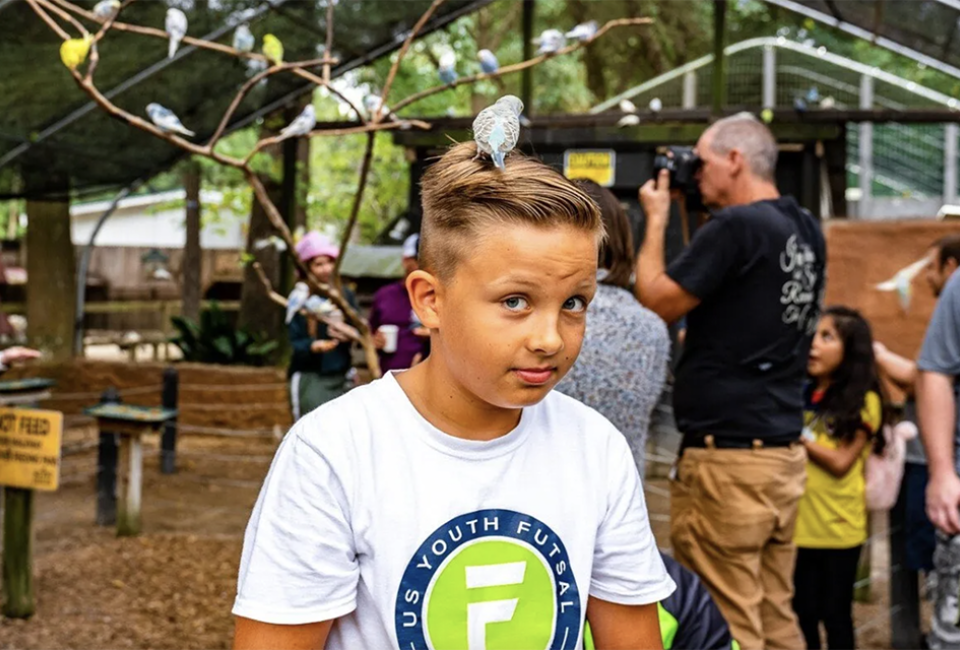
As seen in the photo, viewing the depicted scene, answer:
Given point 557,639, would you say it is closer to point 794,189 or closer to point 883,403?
point 883,403

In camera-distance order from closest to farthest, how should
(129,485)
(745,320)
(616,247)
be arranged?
(616,247) → (745,320) → (129,485)

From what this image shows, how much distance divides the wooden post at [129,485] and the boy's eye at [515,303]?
539cm

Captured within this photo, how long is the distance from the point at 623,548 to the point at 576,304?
0.35m

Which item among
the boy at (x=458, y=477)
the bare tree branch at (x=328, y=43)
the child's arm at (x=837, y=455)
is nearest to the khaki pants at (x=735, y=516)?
the child's arm at (x=837, y=455)

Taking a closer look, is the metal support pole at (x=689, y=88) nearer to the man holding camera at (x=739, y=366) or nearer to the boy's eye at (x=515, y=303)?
the man holding camera at (x=739, y=366)

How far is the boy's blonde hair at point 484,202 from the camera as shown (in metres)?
1.37

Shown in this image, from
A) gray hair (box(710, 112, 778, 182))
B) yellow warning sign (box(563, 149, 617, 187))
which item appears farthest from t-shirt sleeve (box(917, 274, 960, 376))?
yellow warning sign (box(563, 149, 617, 187))

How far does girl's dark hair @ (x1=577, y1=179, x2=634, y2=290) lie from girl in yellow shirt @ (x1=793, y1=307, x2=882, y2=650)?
1626mm

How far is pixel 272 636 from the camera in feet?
4.41

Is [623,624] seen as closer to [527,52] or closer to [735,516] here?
[735,516]

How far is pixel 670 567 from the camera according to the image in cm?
242

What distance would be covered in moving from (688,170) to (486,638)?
2476 mm

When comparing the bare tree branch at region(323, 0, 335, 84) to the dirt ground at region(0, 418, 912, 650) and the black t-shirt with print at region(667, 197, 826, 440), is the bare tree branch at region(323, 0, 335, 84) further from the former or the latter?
the dirt ground at region(0, 418, 912, 650)

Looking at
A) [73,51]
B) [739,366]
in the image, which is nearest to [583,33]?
[739,366]
